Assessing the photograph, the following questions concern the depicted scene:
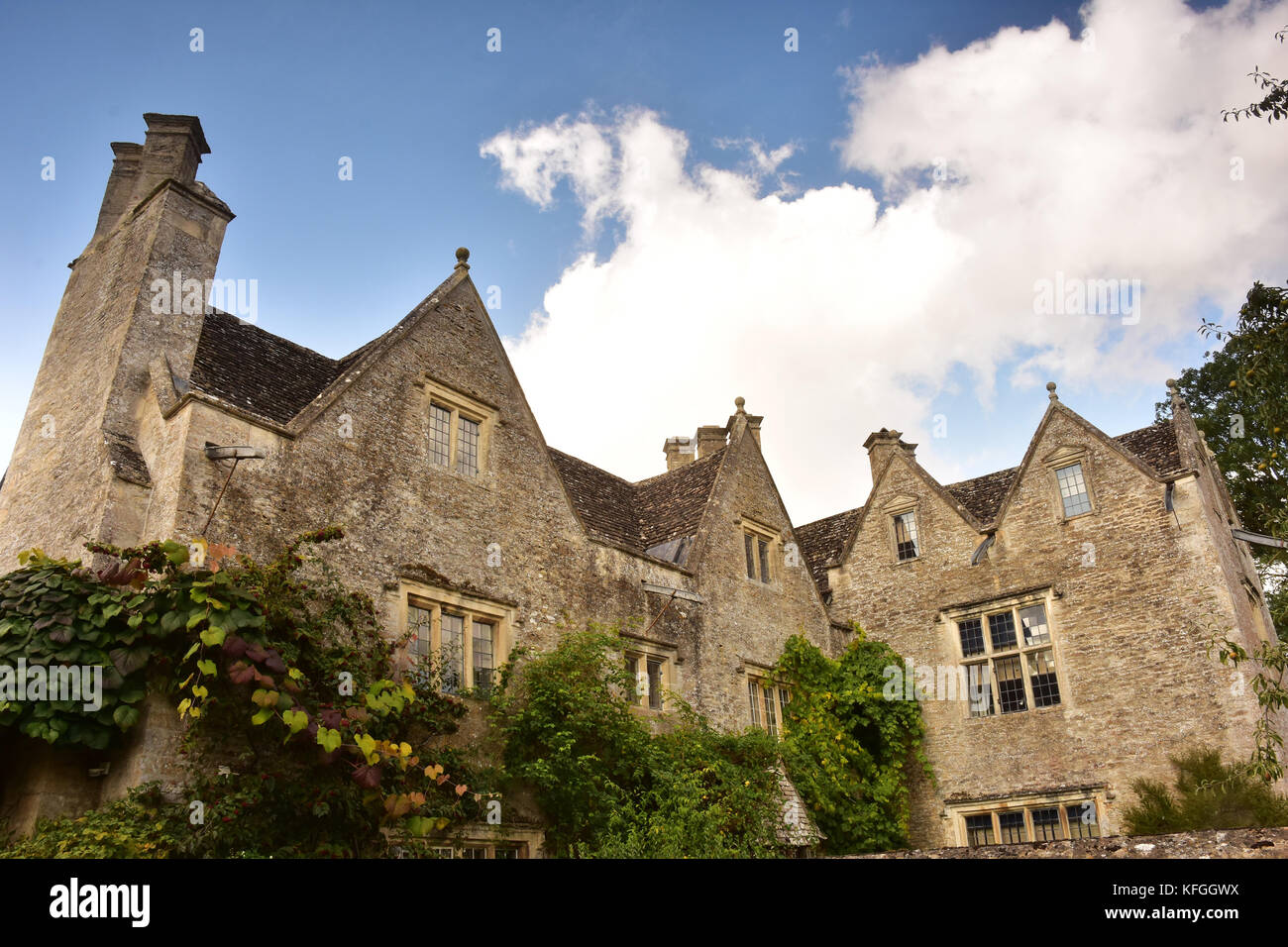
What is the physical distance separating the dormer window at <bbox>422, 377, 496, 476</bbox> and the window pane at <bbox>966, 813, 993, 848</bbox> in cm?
1171

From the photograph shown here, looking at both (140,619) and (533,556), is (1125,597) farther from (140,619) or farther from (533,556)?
(140,619)

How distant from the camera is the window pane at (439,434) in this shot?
13516mm

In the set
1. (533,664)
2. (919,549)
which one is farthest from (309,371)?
(919,549)

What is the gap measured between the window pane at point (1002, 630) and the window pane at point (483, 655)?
10991mm

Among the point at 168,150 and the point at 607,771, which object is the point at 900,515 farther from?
the point at 168,150

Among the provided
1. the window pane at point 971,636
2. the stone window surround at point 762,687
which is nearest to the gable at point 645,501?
the stone window surround at point 762,687

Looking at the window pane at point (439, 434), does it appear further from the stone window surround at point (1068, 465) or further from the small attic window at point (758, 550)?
the stone window surround at point (1068, 465)

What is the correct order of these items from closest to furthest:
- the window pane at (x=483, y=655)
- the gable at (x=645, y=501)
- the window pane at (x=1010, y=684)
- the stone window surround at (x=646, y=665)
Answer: the window pane at (x=483, y=655), the stone window surround at (x=646, y=665), the gable at (x=645, y=501), the window pane at (x=1010, y=684)

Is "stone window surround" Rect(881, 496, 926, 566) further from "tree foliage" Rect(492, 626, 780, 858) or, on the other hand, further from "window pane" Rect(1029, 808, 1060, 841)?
"tree foliage" Rect(492, 626, 780, 858)

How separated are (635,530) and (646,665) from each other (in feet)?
13.6

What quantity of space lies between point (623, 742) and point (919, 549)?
10.4 meters

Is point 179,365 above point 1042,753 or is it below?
above

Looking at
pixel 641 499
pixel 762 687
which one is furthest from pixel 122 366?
pixel 762 687
